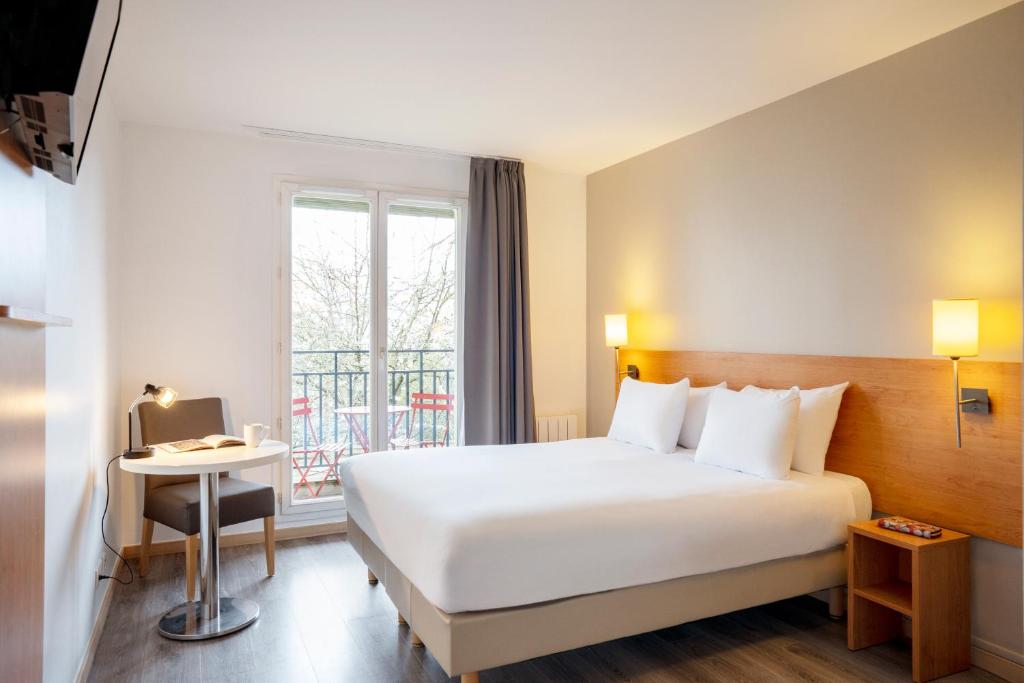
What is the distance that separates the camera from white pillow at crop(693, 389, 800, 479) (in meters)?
3.09

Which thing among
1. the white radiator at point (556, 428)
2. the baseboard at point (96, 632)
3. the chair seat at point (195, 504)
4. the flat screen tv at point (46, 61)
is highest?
the flat screen tv at point (46, 61)

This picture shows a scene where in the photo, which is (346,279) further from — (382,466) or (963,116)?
(963,116)

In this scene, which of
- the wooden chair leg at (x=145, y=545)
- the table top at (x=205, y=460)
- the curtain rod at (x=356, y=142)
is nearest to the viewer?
the table top at (x=205, y=460)

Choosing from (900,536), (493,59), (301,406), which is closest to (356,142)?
(493,59)

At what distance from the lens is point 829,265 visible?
3.37m

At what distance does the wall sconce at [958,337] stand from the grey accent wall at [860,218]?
184 mm

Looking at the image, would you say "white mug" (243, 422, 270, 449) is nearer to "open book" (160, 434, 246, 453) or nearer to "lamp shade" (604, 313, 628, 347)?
"open book" (160, 434, 246, 453)

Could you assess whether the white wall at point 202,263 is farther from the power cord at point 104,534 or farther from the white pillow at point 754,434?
the white pillow at point 754,434

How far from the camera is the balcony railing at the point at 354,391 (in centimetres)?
452

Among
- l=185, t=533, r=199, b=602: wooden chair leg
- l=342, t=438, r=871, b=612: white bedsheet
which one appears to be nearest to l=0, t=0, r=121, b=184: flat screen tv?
l=342, t=438, r=871, b=612: white bedsheet

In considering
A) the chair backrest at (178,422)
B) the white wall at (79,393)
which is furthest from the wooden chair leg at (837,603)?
the chair backrest at (178,422)

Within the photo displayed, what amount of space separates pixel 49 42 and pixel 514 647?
210 centimetres

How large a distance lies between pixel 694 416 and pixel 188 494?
2774mm

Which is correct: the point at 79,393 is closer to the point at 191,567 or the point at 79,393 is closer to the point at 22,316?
the point at 191,567
